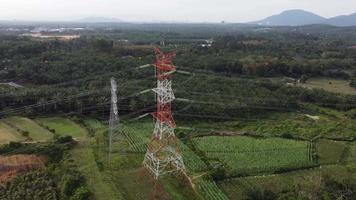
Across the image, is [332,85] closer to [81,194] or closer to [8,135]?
[8,135]

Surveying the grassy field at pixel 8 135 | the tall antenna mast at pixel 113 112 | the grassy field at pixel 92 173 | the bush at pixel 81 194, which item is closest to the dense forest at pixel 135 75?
the grassy field at pixel 8 135

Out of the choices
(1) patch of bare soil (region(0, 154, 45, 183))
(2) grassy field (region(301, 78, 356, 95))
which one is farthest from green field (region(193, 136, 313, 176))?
(2) grassy field (region(301, 78, 356, 95))

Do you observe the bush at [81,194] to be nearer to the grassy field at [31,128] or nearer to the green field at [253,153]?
the green field at [253,153]

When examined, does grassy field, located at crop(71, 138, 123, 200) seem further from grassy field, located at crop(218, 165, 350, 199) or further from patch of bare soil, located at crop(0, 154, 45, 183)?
grassy field, located at crop(218, 165, 350, 199)

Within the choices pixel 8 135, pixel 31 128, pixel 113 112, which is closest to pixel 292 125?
pixel 113 112

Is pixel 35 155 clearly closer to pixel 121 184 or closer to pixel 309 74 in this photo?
pixel 121 184

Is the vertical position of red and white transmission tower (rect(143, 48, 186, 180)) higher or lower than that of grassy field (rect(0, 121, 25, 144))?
higher
